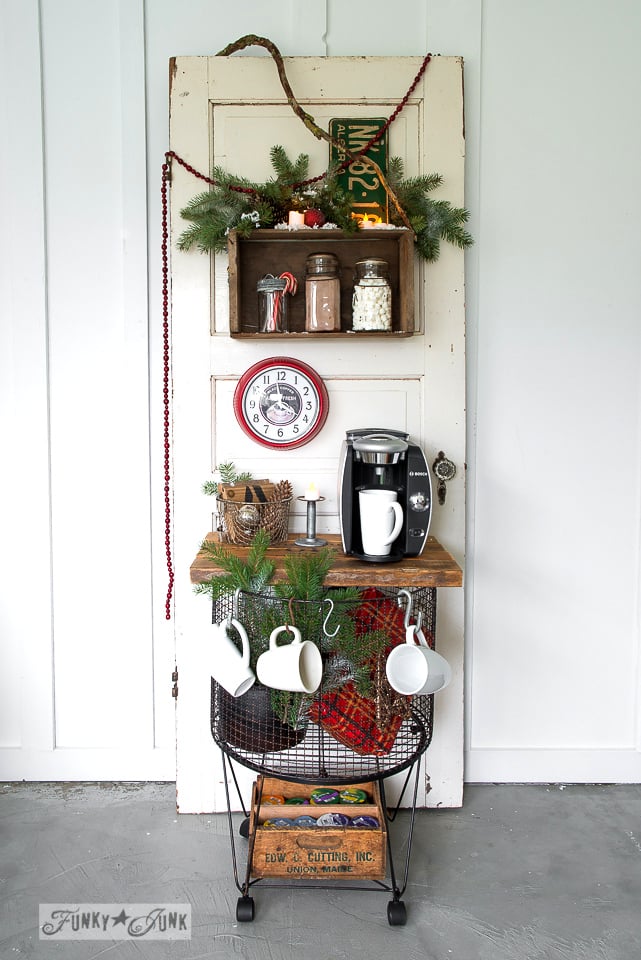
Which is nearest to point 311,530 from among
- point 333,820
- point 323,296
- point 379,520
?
point 379,520

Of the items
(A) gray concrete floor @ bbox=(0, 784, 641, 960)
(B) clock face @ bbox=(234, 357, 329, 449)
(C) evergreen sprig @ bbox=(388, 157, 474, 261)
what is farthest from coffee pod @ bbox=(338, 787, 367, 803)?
(C) evergreen sprig @ bbox=(388, 157, 474, 261)

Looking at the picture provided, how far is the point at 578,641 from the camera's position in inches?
91.0

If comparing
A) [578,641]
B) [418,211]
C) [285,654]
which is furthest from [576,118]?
[285,654]

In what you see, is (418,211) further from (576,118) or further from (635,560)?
(635,560)

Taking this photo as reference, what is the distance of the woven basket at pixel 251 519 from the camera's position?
1.94 m

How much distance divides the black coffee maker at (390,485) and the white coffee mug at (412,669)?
0.25 m

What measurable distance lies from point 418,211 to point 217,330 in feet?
2.23

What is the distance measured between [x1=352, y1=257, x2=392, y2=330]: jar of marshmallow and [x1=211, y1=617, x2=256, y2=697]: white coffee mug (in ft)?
2.95

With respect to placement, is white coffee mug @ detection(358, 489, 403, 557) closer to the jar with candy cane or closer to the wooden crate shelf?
the jar with candy cane

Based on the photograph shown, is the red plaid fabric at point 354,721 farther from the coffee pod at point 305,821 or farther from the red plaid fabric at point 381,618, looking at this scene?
the coffee pod at point 305,821

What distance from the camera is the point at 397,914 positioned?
1.69m

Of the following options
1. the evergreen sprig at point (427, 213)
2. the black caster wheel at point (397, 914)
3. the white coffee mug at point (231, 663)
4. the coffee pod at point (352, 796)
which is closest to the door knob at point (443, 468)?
the evergreen sprig at point (427, 213)

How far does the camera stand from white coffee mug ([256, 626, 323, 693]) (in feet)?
5.32

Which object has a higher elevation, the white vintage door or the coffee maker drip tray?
the white vintage door
